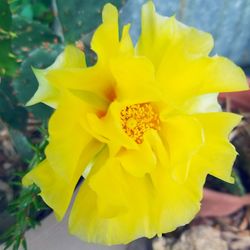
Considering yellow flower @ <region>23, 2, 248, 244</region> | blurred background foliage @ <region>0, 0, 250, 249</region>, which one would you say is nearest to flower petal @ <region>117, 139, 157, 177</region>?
yellow flower @ <region>23, 2, 248, 244</region>

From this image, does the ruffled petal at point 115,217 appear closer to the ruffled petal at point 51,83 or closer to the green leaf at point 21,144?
the ruffled petal at point 51,83

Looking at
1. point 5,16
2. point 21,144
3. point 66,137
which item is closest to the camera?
point 66,137

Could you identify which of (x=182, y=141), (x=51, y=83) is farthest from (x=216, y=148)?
(x=51, y=83)

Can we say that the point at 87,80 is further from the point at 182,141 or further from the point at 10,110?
the point at 10,110

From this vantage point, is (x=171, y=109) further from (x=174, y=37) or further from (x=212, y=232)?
(x=212, y=232)

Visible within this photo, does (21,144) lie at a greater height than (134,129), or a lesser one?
lesser

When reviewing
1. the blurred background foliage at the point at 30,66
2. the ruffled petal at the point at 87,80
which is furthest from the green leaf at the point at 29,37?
the ruffled petal at the point at 87,80

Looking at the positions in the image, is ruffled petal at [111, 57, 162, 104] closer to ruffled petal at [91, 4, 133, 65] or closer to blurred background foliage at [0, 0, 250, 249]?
ruffled petal at [91, 4, 133, 65]
